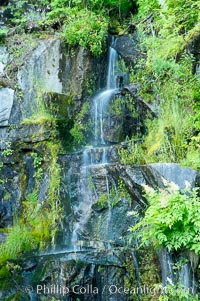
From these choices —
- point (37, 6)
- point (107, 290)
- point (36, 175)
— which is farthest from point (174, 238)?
point (37, 6)

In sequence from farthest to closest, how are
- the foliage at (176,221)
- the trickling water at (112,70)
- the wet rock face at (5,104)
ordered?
the trickling water at (112,70) < the wet rock face at (5,104) < the foliage at (176,221)

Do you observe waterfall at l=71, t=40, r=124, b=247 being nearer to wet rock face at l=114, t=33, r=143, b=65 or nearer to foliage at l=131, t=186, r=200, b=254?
wet rock face at l=114, t=33, r=143, b=65

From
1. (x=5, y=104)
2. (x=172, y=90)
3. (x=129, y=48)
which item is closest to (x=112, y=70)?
(x=129, y=48)

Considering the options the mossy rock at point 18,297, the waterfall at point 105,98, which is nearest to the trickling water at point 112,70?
the waterfall at point 105,98

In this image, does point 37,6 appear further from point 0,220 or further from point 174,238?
point 174,238

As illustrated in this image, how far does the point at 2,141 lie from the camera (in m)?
7.20

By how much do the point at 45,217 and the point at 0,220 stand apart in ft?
3.10

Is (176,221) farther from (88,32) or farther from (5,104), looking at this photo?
(88,32)

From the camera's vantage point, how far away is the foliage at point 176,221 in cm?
383

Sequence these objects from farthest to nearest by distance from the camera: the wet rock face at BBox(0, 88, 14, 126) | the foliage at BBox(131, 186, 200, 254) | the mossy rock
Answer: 1. the wet rock face at BBox(0, 88, 14, 126)
2. the mossy rock
3. the foliage at BBox(131, 186, 200, 254)

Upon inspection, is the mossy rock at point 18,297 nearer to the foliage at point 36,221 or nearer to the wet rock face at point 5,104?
the foliage at point 36,221

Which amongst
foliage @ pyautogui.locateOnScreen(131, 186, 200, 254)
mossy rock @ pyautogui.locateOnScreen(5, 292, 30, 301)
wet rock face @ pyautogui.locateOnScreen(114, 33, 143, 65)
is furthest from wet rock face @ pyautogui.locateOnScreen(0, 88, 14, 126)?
foliage @ pyautogui.locateOnScreen(131, 186, 200, 254)

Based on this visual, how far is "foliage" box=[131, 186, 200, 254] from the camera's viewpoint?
3.83 meters

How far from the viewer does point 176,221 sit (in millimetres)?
3887
